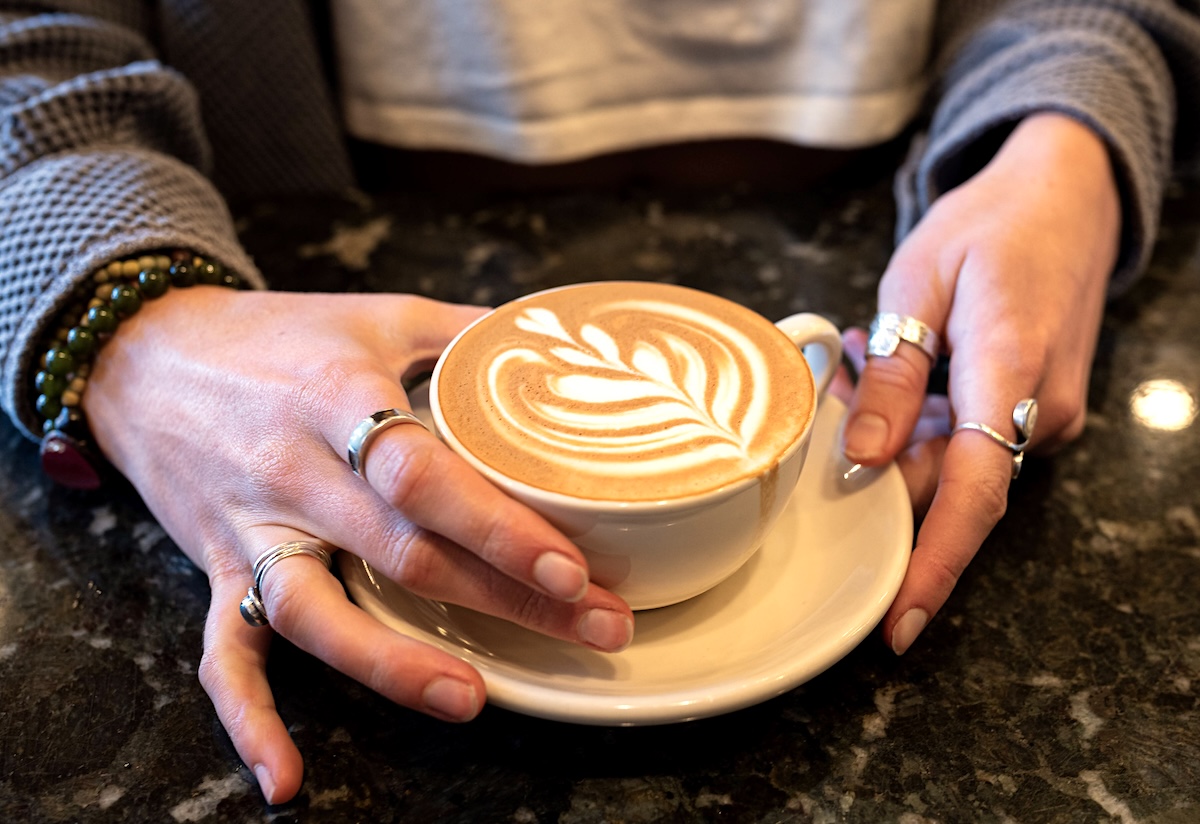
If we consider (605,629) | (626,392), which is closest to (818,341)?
(626,392)

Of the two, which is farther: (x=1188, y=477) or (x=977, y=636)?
(x=1188, y=477)

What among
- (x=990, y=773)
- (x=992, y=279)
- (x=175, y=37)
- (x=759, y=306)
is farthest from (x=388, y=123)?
(x=990, y=773)

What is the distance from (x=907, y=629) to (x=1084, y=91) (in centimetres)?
63

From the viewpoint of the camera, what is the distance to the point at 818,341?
675 millimetres

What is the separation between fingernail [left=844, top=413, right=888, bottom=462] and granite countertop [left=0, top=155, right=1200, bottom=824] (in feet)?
0.38

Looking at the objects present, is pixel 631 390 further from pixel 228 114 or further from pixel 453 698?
pixel 228 114

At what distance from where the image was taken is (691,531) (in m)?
0.51

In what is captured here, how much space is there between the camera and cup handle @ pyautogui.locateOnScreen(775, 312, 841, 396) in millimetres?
650

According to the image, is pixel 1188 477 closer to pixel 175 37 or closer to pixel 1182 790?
pixel 1182 790

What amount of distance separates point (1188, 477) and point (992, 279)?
0.24 m

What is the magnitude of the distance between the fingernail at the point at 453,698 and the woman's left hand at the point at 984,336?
27 centimetres

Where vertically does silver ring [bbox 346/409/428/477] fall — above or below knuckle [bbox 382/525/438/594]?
above

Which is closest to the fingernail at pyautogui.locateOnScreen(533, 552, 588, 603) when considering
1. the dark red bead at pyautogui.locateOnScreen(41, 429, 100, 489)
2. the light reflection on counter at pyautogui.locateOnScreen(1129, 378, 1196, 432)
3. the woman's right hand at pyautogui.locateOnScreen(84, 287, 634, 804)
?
the woman's right hand at pyautogui.locateOnScreen(84, 287, 634, 804)

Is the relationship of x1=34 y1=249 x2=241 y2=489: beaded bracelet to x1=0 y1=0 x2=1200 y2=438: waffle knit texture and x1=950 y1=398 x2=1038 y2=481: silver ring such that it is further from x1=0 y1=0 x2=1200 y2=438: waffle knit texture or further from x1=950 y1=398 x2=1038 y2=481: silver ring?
x1=950 y1=398 x2=1038 y2=481: silver ring
